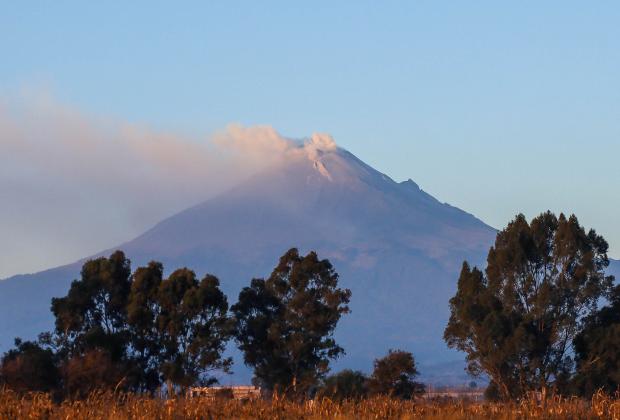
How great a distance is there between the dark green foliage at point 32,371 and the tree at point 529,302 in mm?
22821

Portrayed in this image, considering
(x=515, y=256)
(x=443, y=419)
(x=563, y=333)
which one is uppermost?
(x=515, y=256)

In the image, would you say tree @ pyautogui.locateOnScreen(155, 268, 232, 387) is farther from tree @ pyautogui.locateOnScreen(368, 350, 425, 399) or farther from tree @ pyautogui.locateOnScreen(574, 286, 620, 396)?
tree @ pyautogui.locateOnScreen(574, 286, 620, 396)

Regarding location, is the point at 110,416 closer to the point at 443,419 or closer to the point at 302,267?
the point at 443,419

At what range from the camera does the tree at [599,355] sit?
2677 inches

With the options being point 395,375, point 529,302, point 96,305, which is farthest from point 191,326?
point 529,302

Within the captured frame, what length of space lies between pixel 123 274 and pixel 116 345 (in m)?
6.93

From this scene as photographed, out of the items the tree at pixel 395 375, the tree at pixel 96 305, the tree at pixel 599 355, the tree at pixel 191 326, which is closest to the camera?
the tree at pixel 599 355

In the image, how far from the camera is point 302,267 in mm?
78625

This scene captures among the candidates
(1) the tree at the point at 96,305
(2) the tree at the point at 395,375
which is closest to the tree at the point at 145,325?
(1) the tree at the point at 96,305

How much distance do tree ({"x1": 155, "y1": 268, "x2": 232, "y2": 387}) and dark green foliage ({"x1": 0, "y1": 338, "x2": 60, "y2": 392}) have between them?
6.62 metres

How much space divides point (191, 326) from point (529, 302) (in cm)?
1929

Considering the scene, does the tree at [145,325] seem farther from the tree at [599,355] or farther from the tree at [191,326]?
the tree at [599,355]

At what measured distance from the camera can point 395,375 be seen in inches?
2921

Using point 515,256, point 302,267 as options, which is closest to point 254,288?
point 302,267
